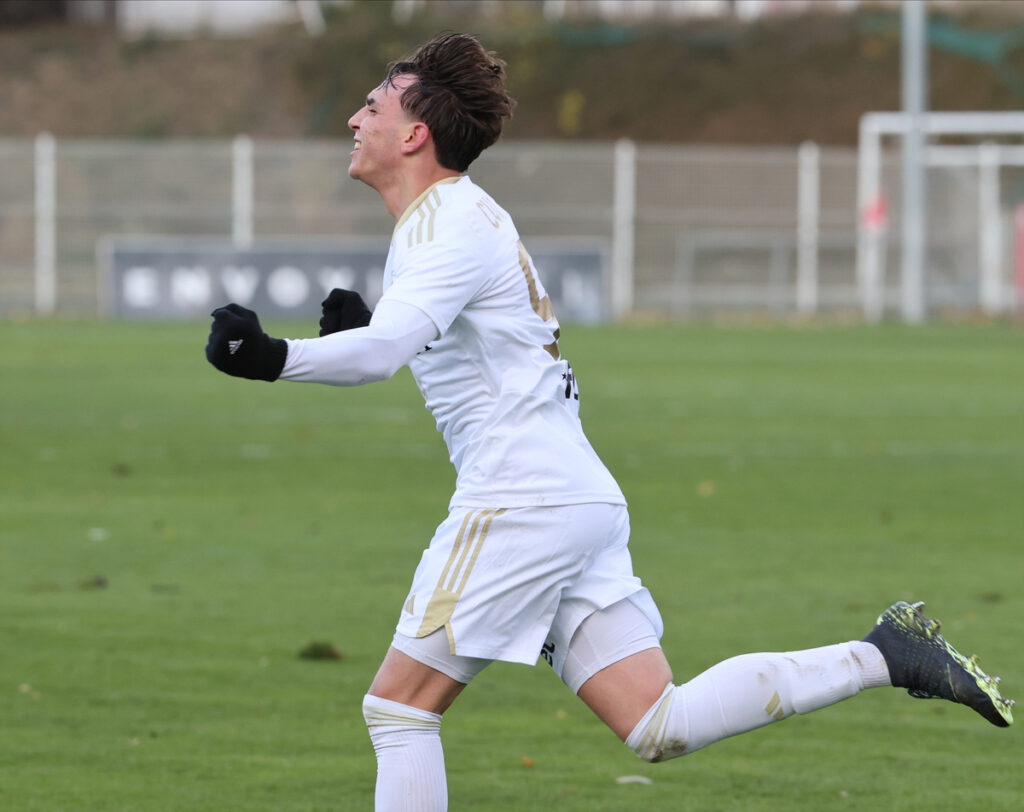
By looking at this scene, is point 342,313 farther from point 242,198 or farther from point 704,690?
point 242,198

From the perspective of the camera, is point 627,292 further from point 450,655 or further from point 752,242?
point 450,655

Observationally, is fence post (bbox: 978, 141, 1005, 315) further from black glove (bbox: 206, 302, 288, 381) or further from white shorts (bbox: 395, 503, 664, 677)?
black glove (bbox: 206, 302, 288, 381)

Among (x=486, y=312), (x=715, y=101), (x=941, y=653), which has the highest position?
(x=715, y=101)

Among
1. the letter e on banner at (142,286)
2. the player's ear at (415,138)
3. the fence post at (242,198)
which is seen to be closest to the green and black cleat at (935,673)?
the player's ear at (415,138)

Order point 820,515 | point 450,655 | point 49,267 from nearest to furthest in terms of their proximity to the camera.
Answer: point 450,655 → point 820,515 → point 49,267

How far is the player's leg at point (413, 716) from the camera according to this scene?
399 centimetres

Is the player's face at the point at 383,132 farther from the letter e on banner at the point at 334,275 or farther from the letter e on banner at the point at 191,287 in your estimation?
the letter e on banner at the point at 191,287

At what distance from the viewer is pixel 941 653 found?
13.9ft

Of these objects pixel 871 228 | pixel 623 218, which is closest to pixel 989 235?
pixel 871 228

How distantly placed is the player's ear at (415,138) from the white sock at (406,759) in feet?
3.80

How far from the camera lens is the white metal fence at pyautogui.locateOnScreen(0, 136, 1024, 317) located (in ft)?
115

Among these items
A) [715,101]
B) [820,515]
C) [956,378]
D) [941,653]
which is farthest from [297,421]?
[715,101]

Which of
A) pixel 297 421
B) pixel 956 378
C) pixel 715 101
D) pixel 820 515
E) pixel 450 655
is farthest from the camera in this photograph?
pixel 715 101

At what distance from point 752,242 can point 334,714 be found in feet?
105
